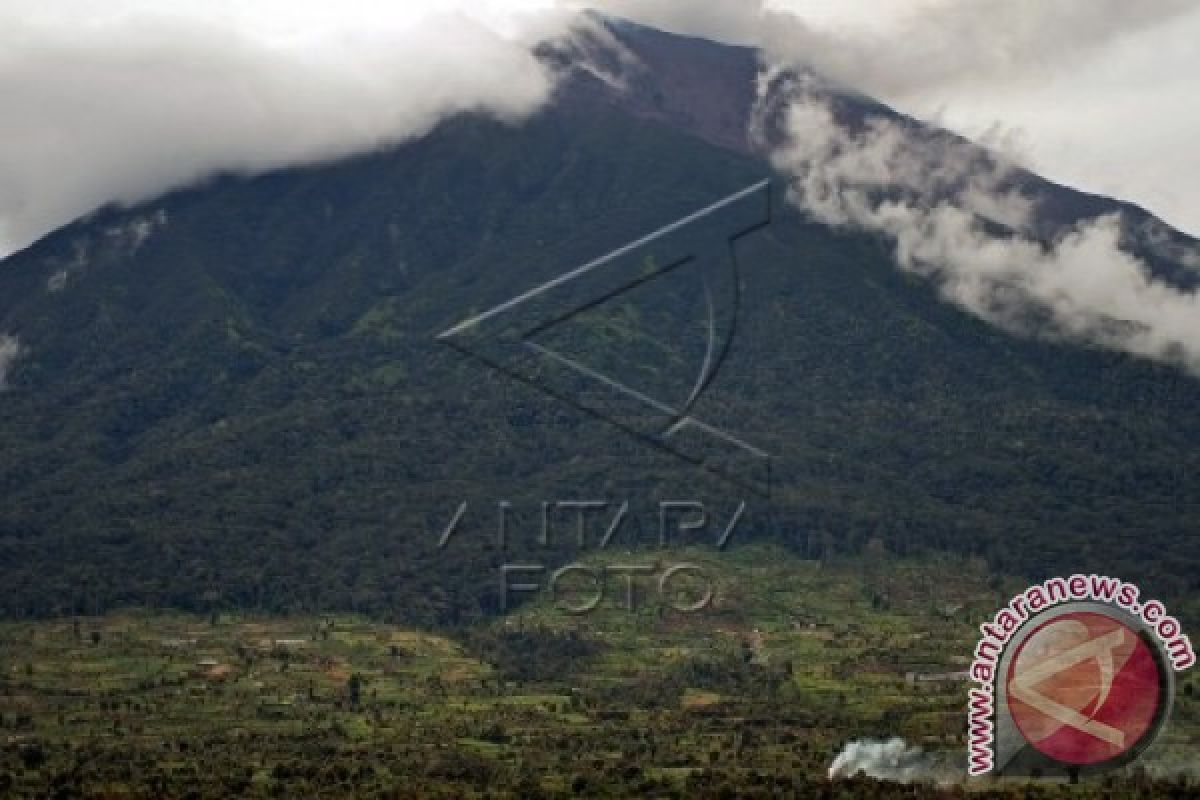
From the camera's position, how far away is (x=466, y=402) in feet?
494

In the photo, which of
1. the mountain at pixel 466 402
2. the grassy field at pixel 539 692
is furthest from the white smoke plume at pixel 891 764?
the mountain at pixel 466 402

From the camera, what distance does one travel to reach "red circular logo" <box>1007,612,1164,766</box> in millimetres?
48219

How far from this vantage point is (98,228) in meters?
188

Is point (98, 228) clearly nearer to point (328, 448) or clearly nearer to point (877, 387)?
point (328, 448)

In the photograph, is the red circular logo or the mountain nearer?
the red circular logo

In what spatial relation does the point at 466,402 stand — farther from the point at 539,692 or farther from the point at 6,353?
the point at 539,692

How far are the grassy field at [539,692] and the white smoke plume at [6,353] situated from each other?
58590 millimetres

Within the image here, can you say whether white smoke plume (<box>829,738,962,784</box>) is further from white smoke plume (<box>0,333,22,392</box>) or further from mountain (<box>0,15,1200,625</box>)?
white smoke plume (<box>0,333,22,392</box>)

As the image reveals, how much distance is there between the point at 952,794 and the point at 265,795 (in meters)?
23.0

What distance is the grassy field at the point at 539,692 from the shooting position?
68562mm

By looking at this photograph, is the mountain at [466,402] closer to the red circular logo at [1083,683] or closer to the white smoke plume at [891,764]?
the white smoke plume at [891,764]

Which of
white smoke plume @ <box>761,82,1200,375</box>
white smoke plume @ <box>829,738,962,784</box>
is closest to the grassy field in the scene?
white smoke plume @ <box>829,738,962,784</box>

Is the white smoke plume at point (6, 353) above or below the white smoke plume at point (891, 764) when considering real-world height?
above

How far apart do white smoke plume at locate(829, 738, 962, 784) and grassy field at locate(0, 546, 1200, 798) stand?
123 cm
